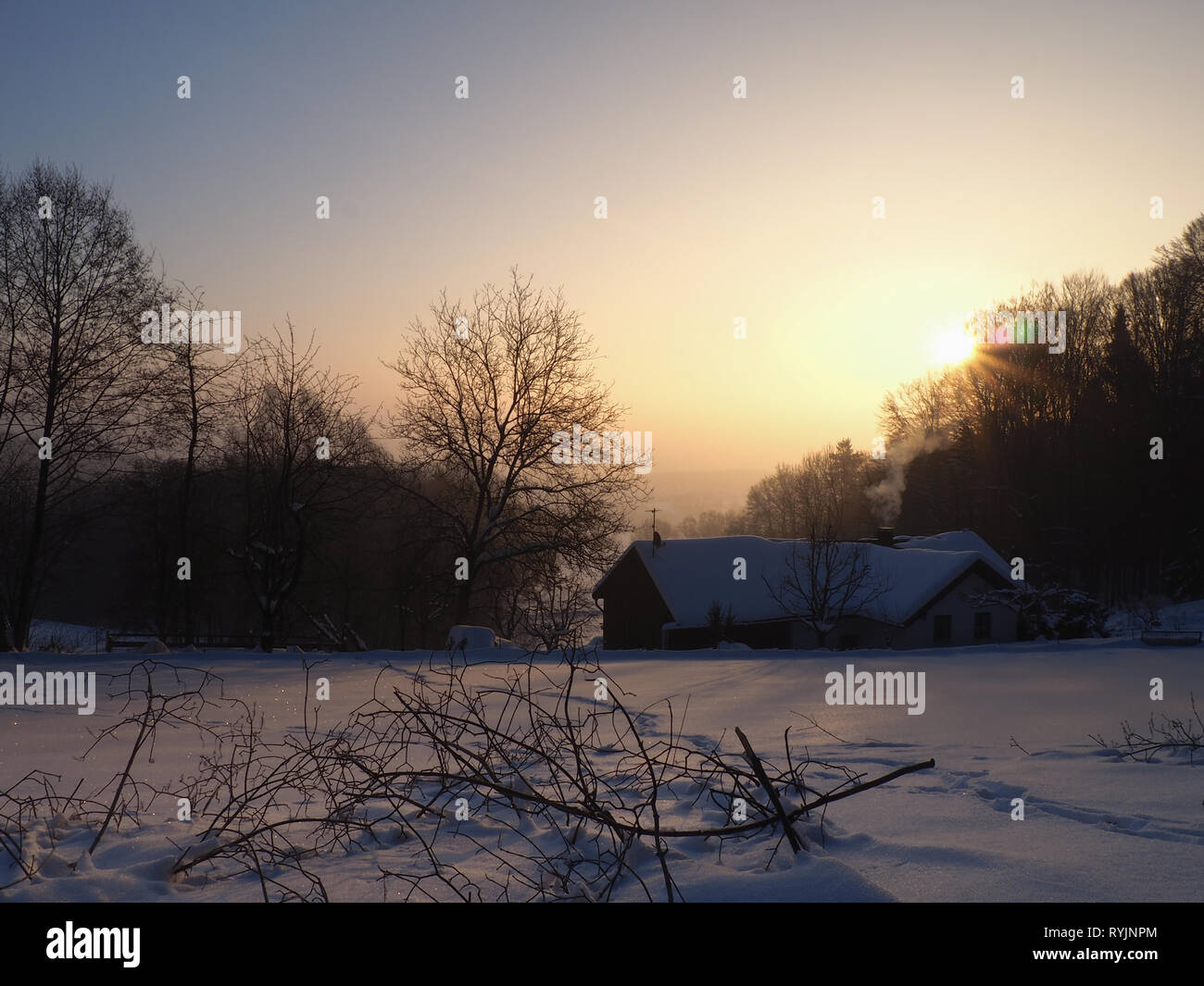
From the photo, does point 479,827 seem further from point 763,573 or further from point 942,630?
point 942,630

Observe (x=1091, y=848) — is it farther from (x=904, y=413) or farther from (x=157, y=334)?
(x=904, y=413)

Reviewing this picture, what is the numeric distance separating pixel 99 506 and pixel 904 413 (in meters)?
52.3

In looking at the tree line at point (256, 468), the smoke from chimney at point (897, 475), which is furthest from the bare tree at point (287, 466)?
the smoke from chimney at point (897, 475)

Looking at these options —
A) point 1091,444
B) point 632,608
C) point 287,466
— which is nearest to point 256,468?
point 287,466

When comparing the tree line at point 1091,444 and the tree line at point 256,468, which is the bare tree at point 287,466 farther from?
the tree line at point 1091,444

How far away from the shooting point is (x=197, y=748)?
5.88m

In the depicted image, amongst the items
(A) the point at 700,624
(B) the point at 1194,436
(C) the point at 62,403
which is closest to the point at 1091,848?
(C) the point at 62,403

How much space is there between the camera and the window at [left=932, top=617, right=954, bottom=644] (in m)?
34.5

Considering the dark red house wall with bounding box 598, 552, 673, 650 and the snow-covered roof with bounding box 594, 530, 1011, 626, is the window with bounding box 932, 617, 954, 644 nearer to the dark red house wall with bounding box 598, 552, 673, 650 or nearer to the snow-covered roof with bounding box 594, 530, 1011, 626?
the snow-covered roof with bounding box 594, 530, 1011, 626

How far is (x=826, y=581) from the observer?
96.1 feet

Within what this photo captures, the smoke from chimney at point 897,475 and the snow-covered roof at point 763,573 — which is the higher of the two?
the smoke from chimney at point 897,475

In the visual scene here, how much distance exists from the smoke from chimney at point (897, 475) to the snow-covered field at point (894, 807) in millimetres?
45018

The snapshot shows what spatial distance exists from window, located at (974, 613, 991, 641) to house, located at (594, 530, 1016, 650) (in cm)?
4

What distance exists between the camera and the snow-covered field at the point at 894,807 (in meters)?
2.93
